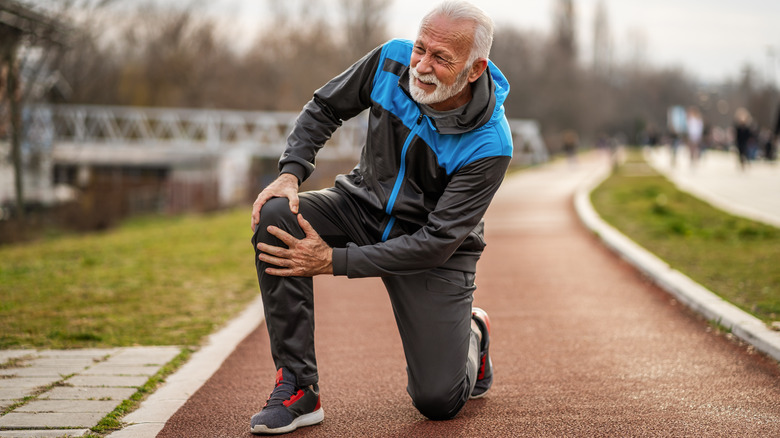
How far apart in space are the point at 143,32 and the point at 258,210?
54.2 m

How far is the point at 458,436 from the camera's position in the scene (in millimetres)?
3508

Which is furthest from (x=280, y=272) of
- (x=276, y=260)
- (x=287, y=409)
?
(x=287, y=409)

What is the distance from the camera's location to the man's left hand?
3439mm

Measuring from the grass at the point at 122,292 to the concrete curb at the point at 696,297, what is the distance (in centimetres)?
367

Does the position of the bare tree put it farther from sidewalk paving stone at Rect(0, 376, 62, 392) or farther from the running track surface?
sidewalk paving stone at Rect(0, 376, 62, 392)

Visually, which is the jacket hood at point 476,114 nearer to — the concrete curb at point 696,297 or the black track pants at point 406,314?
the black track pants at point 406,314

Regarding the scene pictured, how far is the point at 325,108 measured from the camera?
394 cm

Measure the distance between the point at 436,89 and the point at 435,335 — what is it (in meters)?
1.14

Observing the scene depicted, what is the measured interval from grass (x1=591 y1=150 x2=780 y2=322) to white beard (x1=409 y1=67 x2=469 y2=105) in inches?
127

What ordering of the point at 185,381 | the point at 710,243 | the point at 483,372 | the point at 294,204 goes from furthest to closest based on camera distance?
the point at 710,243, the point at 185,381, the point at 483,372, the point at 294,204

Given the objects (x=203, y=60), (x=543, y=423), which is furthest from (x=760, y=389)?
(x=203, y=60)

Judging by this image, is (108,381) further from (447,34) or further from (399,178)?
(447,34)

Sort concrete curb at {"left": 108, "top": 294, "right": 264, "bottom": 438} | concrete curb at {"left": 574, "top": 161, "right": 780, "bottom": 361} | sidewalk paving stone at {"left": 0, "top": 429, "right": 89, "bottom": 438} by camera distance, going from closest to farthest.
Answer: sidewalk paving stone at {"left": 0, "top": 429, "right": 89, "bottom": 438}
concrete curb at {"left": 108, "top": 294, "right": 264, "bottom": 438}
concrete curb at {"left": 574, "top": 161, "right": 780, "bottom": 361}

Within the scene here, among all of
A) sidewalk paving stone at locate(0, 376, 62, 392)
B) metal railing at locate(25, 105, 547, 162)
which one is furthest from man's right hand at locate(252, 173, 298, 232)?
metal railing at locate(25, 105, 547, 162)
